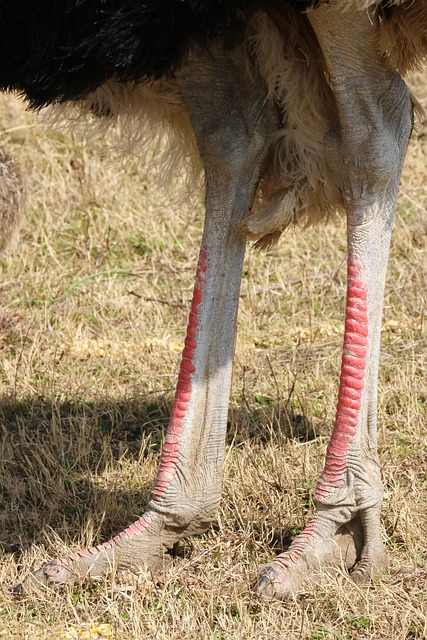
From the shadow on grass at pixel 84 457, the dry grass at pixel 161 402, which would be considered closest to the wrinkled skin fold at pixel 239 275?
the dry grass at pixel 161 402

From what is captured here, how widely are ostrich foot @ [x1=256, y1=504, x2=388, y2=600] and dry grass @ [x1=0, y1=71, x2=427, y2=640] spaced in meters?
0.06

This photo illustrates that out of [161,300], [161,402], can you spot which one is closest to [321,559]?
[161,402]

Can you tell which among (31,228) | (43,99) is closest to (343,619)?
(43,99)

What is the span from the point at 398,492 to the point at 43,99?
1910mm

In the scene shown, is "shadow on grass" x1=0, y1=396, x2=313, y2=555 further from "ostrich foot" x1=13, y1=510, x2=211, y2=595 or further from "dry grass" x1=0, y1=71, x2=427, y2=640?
"ostrich foot" x1=13, y1=510, x2=211, y2=595

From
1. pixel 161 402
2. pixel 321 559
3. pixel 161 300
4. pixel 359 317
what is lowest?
pixel 321 559

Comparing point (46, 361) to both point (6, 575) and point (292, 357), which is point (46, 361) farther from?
point (6, 575)

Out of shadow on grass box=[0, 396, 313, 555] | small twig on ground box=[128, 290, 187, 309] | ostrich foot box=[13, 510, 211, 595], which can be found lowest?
ostrich foot box=[13, 510, 211, 595]

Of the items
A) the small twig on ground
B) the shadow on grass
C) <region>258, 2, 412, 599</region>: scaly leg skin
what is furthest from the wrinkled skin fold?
the small twig on ground

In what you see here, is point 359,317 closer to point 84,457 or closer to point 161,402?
point 84,457

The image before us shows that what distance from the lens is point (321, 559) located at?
351cm

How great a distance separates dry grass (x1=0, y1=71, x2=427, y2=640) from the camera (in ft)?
11.3

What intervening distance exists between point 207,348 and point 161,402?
53.9 inches

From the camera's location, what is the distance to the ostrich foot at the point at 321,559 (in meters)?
3.42
